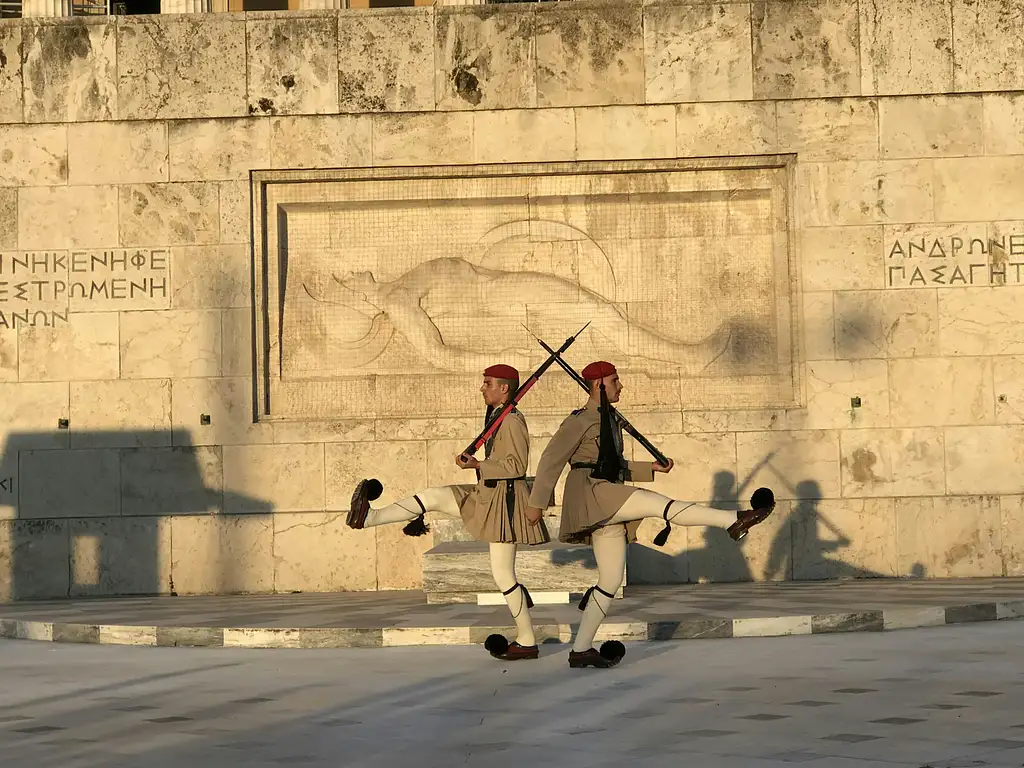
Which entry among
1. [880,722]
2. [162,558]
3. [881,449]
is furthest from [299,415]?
[880,722]

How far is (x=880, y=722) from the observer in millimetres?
7559

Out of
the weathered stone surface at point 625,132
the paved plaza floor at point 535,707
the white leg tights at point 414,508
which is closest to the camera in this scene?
the paved plaza floor at point 535,707

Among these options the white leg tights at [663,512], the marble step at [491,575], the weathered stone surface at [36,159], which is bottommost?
the marble step at [491,575]

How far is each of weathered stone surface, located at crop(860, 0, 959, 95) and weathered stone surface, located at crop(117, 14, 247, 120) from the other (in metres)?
6.22

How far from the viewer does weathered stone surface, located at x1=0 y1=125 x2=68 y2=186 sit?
1672 centimetres

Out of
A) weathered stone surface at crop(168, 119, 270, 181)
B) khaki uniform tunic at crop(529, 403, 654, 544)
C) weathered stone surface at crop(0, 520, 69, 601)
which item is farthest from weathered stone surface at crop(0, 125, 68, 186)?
khaki uniform tunic at crop(529, 403, 654, 544)

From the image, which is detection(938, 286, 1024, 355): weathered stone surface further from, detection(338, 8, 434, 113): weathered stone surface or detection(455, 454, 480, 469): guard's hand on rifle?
detection(455, 454, 480, 469): guard's hand on rifle

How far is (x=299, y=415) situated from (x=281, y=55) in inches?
142

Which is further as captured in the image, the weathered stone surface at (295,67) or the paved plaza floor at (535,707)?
the weathered stone surface at (295,67)

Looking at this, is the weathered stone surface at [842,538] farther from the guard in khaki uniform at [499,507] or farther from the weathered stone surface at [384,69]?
the guard in khaki uniform at [499,507]

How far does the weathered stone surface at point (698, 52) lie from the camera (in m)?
16.5

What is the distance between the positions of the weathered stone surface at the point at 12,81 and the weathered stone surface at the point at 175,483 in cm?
374

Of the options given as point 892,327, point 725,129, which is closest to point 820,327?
point 892,327

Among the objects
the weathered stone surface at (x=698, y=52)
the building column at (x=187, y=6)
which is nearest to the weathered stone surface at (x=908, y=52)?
the weathered stone surface at (x=698, y=52)
